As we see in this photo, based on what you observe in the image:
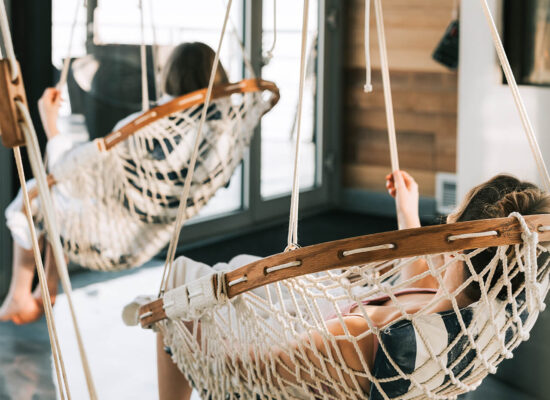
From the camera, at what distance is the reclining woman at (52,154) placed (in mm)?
1905

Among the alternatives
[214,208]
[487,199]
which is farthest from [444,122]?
[487,199]

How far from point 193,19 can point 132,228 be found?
150 cm

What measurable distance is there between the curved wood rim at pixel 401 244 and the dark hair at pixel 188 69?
1.42 m

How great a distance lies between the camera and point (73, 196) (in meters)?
1.78

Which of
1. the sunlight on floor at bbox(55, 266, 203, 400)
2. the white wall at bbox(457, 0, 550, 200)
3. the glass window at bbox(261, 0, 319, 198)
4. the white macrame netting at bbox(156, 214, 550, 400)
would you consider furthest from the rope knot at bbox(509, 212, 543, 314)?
the glass window at bbox(261, 0, 319, 198)

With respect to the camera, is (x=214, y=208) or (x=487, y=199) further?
(x=214, y=208)

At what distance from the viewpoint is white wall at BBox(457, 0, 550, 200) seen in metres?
2.10

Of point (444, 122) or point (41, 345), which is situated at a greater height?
point (444, 122)

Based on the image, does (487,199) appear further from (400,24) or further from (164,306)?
(400,24)

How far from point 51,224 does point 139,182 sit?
1.22 meters

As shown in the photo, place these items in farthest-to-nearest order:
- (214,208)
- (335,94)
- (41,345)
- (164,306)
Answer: (335,94)
(214,208)
(41,345)
(164,306)

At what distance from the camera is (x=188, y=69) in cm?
212

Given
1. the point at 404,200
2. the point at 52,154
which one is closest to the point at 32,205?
the point at 52,154

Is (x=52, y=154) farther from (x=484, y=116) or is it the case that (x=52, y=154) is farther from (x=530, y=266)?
(x=530, y=266)
